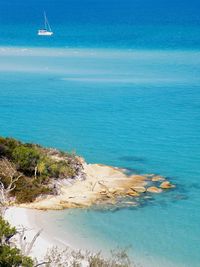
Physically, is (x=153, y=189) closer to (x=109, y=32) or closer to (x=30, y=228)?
(x=30, y=228)

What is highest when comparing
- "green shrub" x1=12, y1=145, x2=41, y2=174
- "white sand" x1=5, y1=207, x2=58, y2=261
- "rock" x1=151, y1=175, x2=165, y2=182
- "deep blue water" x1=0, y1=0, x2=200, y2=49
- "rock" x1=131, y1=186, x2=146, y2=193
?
"deep blue water" x1=0, y1=0, x2=200, y2=49

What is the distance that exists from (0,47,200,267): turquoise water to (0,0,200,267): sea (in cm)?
7

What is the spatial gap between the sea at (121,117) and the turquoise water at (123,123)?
0.24ft

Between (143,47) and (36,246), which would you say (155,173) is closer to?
(36,246)

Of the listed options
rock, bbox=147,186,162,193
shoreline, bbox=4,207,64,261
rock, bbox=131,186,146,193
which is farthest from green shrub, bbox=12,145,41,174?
rock, bbox=147,186,162,193

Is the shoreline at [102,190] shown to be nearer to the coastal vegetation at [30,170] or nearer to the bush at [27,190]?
the bush at [27,190]

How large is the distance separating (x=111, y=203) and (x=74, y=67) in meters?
51.2

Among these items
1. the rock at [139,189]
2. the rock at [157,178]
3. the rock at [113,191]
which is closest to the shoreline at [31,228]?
the rock at [113,191]

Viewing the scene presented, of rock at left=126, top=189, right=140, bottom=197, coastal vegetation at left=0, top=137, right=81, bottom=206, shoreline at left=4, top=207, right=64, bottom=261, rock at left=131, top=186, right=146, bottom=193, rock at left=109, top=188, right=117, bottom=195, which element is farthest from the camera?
rock at left=131, top=186, right=146, bottom=193

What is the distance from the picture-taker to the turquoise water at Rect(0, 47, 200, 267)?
29.8m

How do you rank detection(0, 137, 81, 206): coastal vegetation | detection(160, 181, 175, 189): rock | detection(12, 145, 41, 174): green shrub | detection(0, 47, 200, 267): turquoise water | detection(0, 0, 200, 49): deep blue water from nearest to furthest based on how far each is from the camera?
detection(0, 47, 200, 267): turquoise water, detection(0, 137, 81, 206): coastal vegetation, detection(12, 145, 41, 174): green shrub, detection(160, 181, 175, 189): rock, detection(0, 0, 200, 49): deep blue water

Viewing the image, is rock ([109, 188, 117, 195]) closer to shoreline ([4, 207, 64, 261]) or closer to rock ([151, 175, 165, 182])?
rock ([151, 175, 165, 182])

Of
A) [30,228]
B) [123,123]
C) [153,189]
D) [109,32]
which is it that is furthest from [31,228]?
[109,32]

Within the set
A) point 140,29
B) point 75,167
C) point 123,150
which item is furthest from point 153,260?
point 140,29
